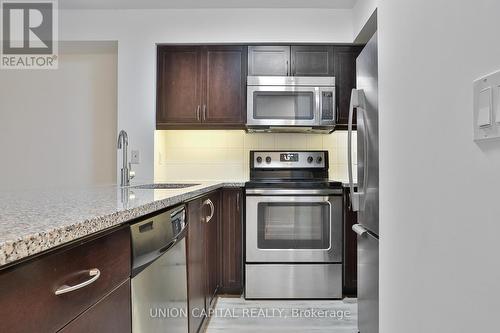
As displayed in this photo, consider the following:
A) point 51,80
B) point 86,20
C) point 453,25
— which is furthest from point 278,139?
point 453,25

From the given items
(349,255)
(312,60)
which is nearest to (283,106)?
(312,60)

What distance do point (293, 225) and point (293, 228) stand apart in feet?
0.08

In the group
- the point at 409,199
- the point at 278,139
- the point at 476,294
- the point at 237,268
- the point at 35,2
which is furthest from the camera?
the point at 278,139

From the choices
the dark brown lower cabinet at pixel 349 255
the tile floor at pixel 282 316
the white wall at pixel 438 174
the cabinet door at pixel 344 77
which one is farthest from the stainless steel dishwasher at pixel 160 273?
the cabinet door at pixel 344 77

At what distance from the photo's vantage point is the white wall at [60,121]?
3594mm

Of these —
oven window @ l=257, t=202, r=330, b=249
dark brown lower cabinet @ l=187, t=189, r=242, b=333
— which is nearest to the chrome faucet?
dark brown lower cabinet @ l=187, t=189, r=242, b=333

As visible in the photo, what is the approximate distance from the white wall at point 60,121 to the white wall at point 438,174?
9.89 feet

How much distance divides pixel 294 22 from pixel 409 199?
101 inches

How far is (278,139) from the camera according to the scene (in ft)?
11.5

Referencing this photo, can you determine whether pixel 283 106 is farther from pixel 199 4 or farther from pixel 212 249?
pixel 212 249

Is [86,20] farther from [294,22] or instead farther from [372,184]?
[372,184]

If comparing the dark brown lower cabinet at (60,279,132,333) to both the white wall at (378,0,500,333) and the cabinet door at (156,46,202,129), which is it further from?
the cabinet door at (156,46,202,129)

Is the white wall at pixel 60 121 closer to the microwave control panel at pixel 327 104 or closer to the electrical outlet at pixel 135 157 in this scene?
the electrical outlet at pixel 135 157

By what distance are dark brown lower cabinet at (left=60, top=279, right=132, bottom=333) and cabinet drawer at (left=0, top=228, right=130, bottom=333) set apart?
2cm
